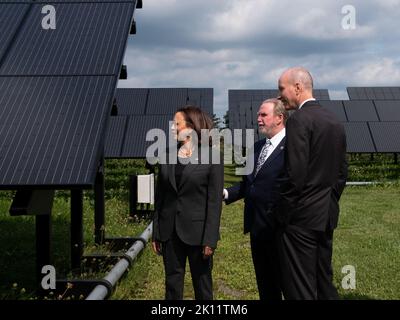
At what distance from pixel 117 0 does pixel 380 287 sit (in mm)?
4040

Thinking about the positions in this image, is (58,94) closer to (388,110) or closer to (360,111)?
(360,111)

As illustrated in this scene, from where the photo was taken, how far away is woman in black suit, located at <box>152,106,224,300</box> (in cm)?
414

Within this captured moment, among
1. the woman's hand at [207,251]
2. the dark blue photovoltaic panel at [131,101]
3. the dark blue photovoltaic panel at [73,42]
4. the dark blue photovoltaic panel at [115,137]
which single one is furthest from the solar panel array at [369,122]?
the woman's hand at [207,251]

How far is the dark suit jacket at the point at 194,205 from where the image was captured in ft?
13.6

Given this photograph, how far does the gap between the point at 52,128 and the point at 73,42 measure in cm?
165

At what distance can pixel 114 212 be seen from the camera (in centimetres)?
985

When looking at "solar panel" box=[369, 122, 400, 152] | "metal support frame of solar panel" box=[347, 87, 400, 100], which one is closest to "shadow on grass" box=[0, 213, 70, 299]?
"solar panel" box=[369, 122, 400, 152]

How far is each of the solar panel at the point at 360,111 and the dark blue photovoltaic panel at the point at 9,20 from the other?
13.8 metres

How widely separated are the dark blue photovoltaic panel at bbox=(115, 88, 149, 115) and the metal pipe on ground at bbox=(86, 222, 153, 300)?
1084 centimetres

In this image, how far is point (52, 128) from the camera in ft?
13.6

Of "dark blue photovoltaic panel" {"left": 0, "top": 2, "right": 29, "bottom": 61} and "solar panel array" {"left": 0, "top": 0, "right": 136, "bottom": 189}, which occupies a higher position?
"dark blue photovoltaic panel" {"left": 0, "top": 2, "right": 29, "bottom": 61}

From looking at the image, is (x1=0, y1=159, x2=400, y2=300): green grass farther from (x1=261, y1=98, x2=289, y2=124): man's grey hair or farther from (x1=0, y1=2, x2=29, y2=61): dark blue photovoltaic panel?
(x1=0, y1=2, x2=29, y2=61): dark blue photovoltaic panel

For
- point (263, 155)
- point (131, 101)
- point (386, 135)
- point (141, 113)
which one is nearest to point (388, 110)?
point (386, 135)
